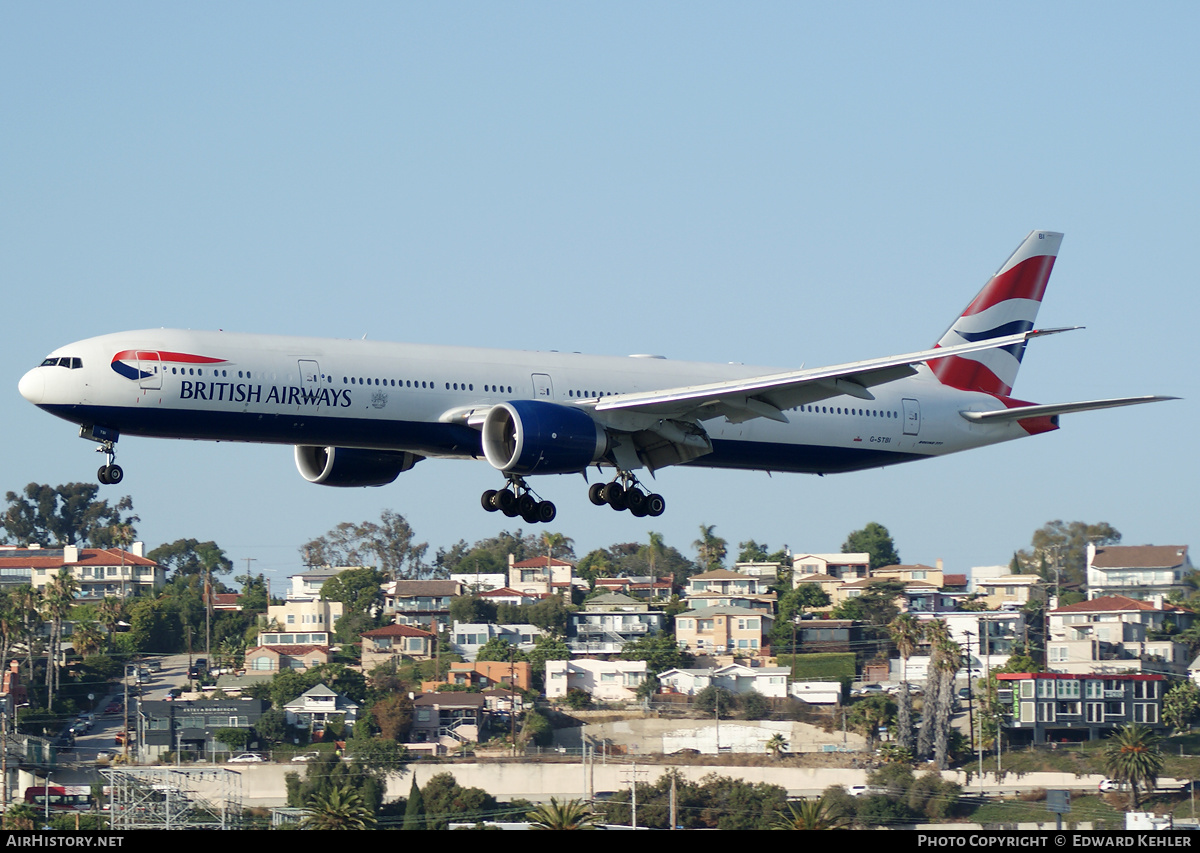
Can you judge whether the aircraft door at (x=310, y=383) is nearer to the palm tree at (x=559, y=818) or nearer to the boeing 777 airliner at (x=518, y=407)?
the boeing 777 airliner at (x=518, y=407)

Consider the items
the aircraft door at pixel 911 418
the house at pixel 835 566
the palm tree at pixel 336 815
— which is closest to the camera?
the aircraft door at pixel 911 418

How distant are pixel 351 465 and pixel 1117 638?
3801 inches

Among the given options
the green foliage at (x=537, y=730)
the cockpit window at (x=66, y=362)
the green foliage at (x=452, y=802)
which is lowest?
the green foliage at (x=452, y=802)

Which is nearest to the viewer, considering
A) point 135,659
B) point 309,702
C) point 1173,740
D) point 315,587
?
point 1173,740

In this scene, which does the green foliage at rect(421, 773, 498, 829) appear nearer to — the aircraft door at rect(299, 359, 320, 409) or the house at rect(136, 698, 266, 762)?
the house at rect(136, 698, 266, 762)

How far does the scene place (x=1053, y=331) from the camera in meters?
40.3

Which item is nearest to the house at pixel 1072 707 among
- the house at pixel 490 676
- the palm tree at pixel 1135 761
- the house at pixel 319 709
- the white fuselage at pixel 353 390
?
the palm tree at pixel 1135 761

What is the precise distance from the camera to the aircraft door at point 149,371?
3950cm

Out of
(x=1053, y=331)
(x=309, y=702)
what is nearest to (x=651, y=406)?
(x=1053, y=331)

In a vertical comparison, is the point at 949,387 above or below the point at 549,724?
above

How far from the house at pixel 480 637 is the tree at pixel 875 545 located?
216 ft

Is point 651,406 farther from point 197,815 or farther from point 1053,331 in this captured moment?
point 197,815

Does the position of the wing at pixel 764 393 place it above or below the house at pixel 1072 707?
above
